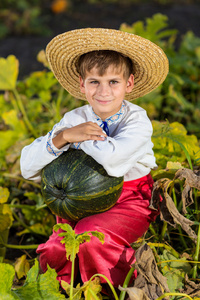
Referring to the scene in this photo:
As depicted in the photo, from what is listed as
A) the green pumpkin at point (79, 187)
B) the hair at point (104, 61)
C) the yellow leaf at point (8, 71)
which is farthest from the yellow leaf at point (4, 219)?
the yellow leaf at point (8, 71)

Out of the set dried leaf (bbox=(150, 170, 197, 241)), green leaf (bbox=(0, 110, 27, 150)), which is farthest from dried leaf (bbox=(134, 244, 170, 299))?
green leaf (bbox=(0, 110, 27, 150))

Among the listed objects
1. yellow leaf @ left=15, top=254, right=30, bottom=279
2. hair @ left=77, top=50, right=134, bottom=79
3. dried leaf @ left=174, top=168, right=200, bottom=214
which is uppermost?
hair @ left=77, top=50, right=134, bottom=79

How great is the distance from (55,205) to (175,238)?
93 centimetres

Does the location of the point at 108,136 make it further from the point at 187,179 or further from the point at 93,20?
the point at 93,20

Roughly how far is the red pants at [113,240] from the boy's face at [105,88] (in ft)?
1.70

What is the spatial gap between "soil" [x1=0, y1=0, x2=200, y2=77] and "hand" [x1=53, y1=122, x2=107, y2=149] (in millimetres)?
3820

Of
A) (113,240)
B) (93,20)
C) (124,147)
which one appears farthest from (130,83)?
(93,20)

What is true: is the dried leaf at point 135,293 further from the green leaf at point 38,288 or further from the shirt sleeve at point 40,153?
the shirt sleeve at point 40,153

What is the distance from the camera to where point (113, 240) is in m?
2.11

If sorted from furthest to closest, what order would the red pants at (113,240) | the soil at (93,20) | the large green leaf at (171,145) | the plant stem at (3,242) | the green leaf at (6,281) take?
the soil at (93,20)
the large green leaf at (171,145)
the plant stem at (3,242)
the red pants at (113,240)
the green leaf at (6,281)

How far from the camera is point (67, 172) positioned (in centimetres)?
207

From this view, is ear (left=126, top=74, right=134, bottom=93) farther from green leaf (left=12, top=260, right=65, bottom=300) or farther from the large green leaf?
green leaf (left=12, top=260, right=65, bottom=300)

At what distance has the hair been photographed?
203 centimetres

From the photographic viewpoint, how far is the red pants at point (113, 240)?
2.09 metres
